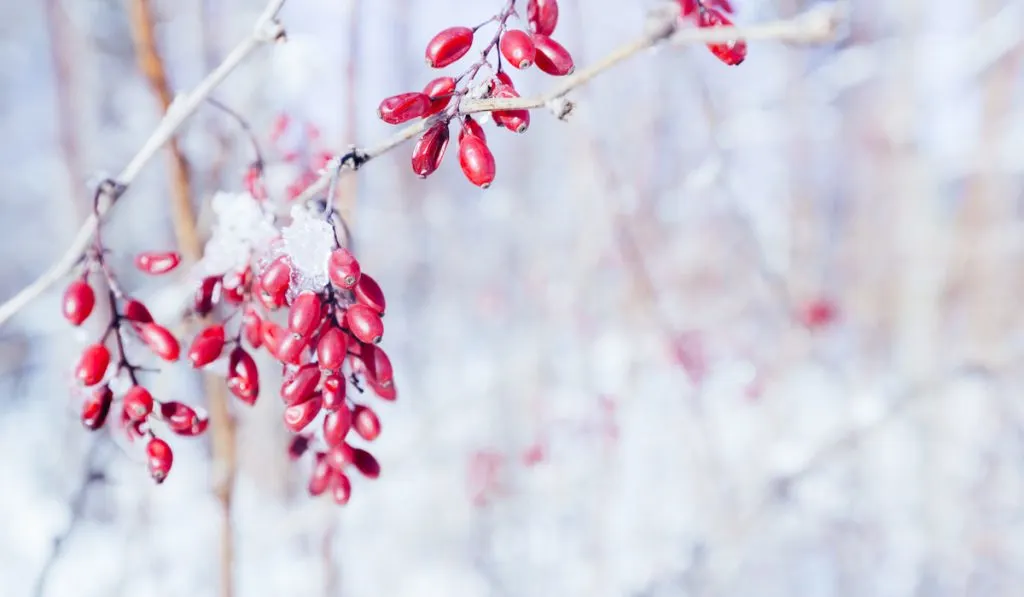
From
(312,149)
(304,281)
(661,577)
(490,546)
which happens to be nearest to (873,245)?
(490,546)

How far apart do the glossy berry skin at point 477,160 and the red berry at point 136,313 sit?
56 centimetres

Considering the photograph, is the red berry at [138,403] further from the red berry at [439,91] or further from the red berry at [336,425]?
the red berry at [439,91]

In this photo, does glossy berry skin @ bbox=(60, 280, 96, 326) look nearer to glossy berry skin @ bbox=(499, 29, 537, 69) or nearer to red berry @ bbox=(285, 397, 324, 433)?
red berry @ bbox=(285, 397, 324, 433)

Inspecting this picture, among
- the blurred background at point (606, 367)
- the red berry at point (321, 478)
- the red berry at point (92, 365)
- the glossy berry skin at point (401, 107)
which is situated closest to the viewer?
the glossy berry skin at point (401, 107)

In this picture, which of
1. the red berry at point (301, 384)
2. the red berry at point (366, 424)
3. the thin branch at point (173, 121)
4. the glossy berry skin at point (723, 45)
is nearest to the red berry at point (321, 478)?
the red berry at point (366, 424)

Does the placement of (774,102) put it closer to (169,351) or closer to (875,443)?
(875,443)

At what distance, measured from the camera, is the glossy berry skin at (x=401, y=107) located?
69 cm

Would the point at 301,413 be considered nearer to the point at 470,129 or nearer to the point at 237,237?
the point at 237,237

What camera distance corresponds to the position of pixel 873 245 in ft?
27.1

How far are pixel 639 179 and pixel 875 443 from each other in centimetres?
306

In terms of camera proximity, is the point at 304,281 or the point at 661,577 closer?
the point at 304,281

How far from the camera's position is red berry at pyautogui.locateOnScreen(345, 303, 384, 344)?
75 cm

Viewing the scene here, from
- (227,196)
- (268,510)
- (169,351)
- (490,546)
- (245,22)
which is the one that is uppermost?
(245,22)

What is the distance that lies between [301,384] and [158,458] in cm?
29
